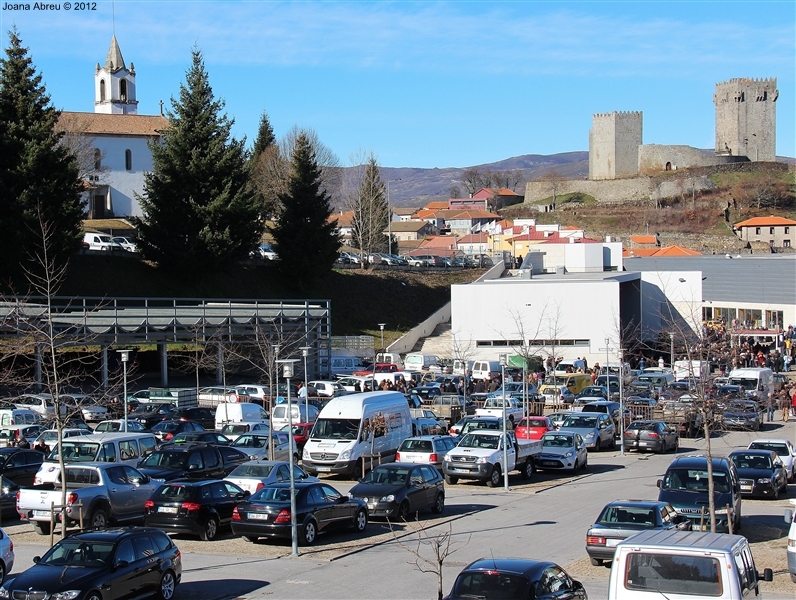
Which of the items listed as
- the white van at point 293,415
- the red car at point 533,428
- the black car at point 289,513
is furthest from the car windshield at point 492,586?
the white van at point 293,415

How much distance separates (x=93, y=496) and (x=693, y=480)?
1226 cm

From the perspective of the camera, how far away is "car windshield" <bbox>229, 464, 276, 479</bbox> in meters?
21.3

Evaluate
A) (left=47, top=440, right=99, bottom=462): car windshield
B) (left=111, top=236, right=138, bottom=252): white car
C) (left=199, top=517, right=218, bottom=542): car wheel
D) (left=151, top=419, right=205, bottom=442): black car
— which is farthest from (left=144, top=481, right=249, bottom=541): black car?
(left=111, top=236, right=138, bottom=252): white car

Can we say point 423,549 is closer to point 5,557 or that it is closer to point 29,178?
point 5,557

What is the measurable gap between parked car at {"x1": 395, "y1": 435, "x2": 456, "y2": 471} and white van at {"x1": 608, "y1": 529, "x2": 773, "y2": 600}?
1572 cm

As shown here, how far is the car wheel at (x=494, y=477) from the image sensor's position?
2566 centimetres

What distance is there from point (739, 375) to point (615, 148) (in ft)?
430

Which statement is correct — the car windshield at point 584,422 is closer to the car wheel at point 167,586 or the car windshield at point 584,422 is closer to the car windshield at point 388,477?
the car windshield at point 388,477

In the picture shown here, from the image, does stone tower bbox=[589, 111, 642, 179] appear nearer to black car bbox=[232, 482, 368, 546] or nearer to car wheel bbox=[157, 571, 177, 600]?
black car bbox=[232, 482, 368, 546]

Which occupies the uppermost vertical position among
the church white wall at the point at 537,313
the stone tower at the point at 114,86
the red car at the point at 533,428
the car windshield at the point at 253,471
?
the stone tower at the point at 114,86

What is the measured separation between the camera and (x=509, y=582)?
11352 mm

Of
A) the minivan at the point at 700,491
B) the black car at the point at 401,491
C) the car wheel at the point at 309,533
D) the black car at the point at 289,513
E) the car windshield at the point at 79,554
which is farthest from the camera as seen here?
the black car at the point at 401,491

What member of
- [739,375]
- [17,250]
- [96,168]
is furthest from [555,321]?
[96,168]

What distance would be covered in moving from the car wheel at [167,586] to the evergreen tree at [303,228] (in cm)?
5388
